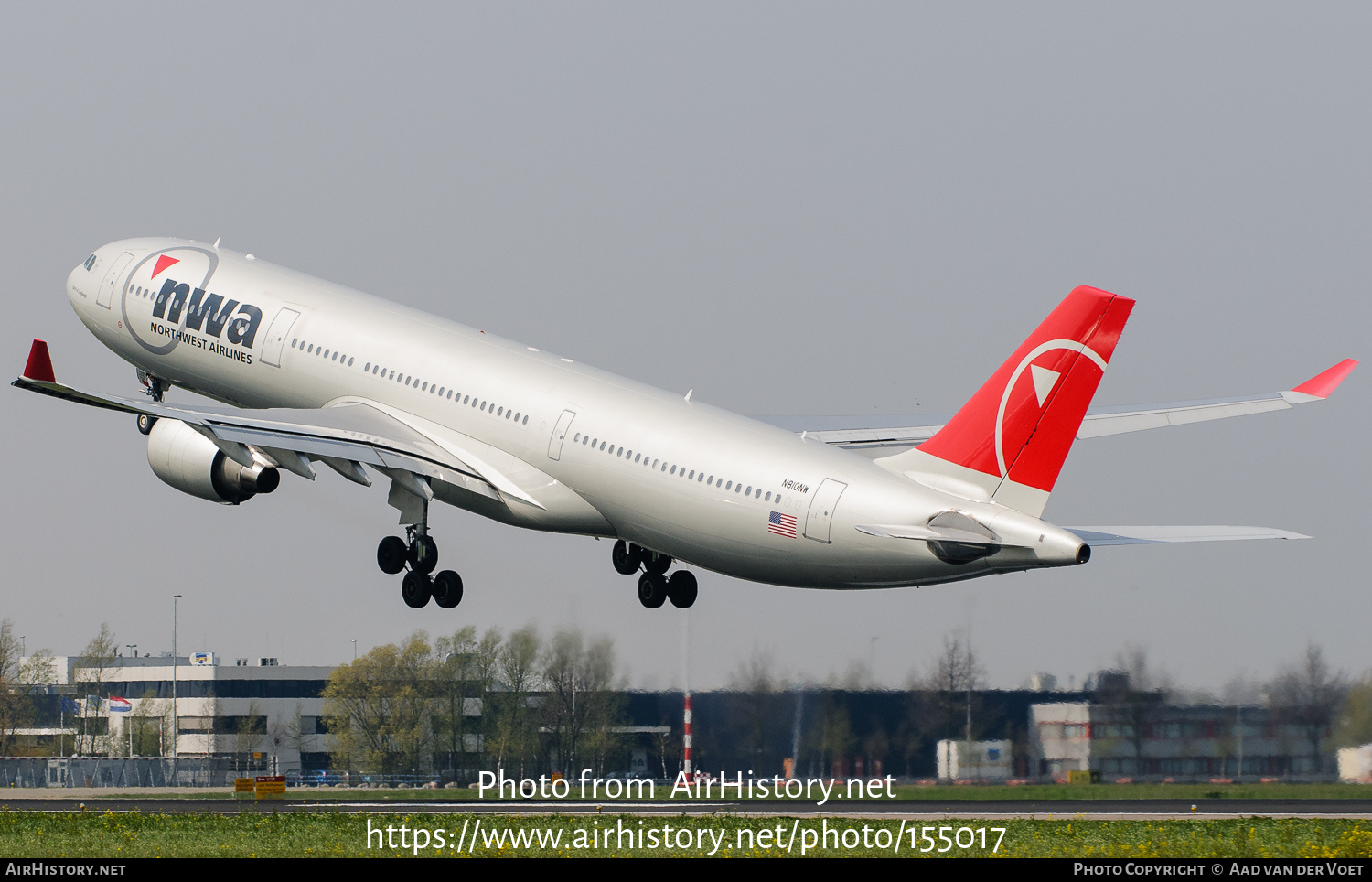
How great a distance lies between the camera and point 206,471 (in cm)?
4584

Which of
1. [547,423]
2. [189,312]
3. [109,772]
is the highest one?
[189,312]

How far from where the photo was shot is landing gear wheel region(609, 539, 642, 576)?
47.8 metres

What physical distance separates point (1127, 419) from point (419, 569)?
17383 millimetres

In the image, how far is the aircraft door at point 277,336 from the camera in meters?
49.5

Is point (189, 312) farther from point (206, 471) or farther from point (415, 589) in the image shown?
point (415, 589)

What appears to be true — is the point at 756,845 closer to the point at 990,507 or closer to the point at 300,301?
the point at 990,507

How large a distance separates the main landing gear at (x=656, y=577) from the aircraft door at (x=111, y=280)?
17.6m

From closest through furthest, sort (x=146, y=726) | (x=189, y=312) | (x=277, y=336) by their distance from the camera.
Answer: (x=277, y=336) → (x=189, y=312) → (x=146, y=726)

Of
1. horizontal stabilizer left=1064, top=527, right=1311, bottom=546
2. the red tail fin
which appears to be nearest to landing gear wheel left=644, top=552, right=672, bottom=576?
the red tail fin

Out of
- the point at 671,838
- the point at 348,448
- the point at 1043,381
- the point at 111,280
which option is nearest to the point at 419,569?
the point at 348,448

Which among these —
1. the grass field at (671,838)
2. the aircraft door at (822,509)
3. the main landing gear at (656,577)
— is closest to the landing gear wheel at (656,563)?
the main landing gear at (656,577)

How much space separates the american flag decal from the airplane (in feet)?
0.13

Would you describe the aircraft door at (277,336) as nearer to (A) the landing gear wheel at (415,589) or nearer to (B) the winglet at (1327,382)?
(A) the landing gear wheel at (415,589)

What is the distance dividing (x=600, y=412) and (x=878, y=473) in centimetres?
786
